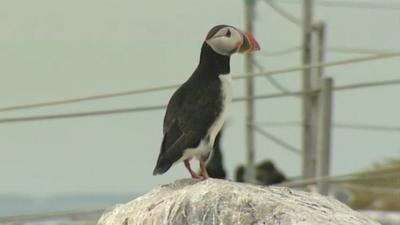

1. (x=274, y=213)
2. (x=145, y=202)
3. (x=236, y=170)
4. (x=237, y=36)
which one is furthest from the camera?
(x=236, y=170)

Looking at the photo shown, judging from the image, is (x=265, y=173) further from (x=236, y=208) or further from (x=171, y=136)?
(x=236, y=208)

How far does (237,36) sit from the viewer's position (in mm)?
4816

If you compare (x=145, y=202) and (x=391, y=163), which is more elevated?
(x=145, y=202)

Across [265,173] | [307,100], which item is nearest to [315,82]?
[307,100]

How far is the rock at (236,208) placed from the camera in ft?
13.3

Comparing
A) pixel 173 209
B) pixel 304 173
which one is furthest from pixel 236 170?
pixel 173 209

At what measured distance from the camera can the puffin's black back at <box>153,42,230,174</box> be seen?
4.89 metres

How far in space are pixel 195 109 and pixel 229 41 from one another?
0.30 meters

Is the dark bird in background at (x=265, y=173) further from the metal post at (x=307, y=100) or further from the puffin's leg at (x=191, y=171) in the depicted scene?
the puffin's leg at (x=191, y=171)

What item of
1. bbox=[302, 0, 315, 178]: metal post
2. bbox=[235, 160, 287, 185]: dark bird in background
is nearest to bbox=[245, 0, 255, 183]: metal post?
bbox=[235, 160, 287, 185]: dark bird in background

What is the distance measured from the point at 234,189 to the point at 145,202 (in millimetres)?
393

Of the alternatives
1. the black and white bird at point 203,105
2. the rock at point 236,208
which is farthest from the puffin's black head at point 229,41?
the rock at point 236,208

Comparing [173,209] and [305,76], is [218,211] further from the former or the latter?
[305,76]

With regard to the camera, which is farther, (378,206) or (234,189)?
(378,206)
